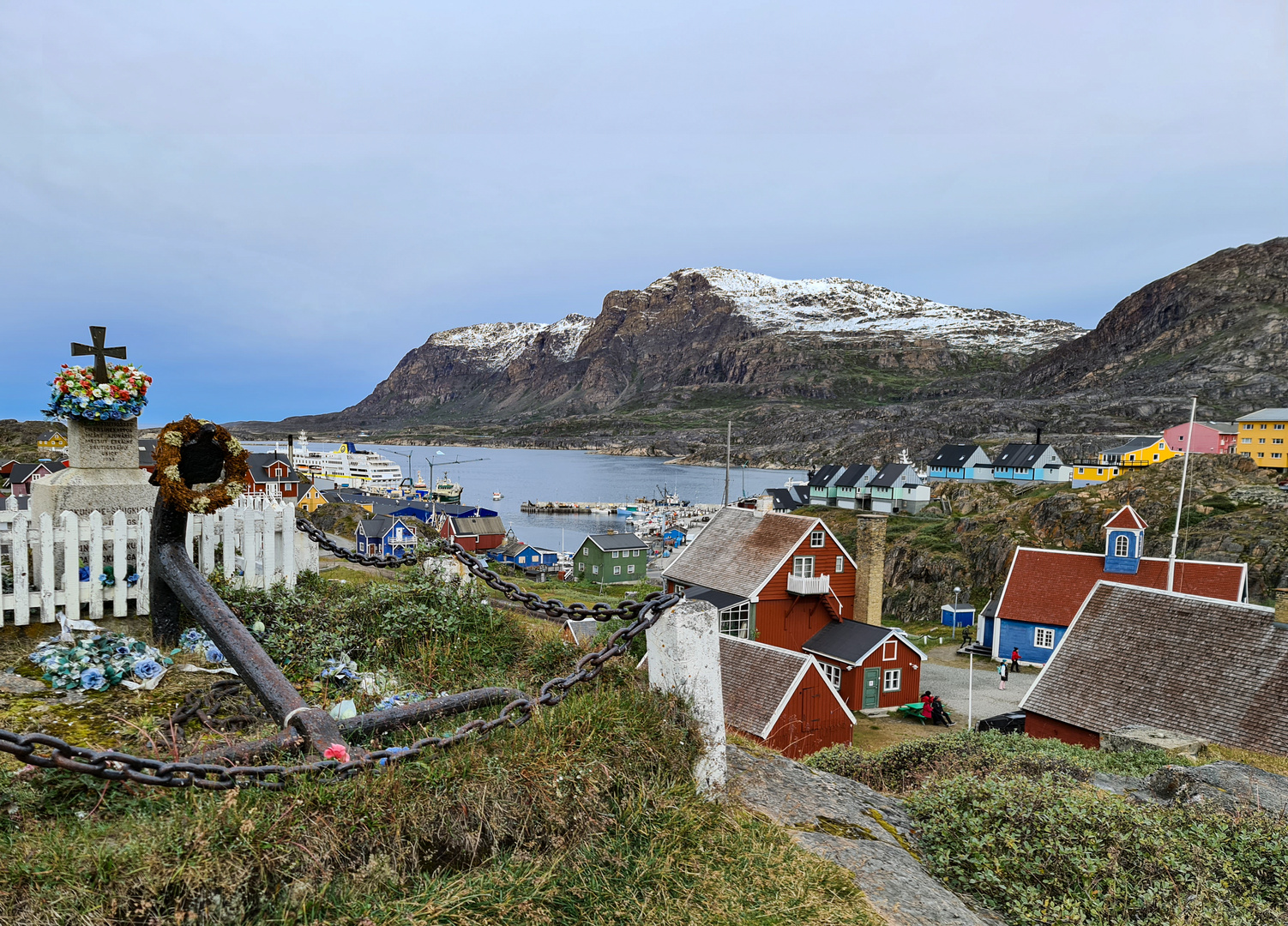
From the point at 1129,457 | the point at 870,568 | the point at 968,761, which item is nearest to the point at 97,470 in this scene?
the point at 968,761

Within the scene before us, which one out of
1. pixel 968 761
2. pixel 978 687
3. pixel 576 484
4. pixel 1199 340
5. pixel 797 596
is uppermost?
pixel 1199 340

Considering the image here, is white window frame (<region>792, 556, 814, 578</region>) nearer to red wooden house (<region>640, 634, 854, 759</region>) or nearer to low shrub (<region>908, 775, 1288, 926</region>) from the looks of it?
red wooden house (<region>640, 634, 854, 759</region>)

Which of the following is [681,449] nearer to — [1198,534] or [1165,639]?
[1198,534]

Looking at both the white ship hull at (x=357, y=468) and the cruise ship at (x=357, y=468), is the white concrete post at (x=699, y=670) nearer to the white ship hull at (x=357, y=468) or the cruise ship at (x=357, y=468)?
the cruise ship at (x=357, y=468)

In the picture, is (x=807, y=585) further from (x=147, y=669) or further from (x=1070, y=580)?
(x=147, y=669)

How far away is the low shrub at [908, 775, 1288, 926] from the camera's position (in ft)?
12.1

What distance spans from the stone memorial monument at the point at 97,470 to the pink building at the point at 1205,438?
86.6m

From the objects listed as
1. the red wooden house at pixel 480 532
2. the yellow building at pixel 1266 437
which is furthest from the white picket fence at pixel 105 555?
the yellow building at pixel 1266 437

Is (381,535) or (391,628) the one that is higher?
(391,628)

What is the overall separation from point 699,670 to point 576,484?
130 meters

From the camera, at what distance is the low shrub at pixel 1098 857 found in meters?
3.70

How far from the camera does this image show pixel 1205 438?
7431 centimetres

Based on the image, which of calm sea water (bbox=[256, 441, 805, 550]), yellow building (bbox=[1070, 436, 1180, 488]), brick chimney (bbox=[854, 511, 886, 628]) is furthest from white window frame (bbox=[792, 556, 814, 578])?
yellow building (bbox=[1070, 436, 1180, 488])

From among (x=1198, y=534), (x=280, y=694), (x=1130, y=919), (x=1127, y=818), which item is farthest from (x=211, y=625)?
(x=1198, y=534)
